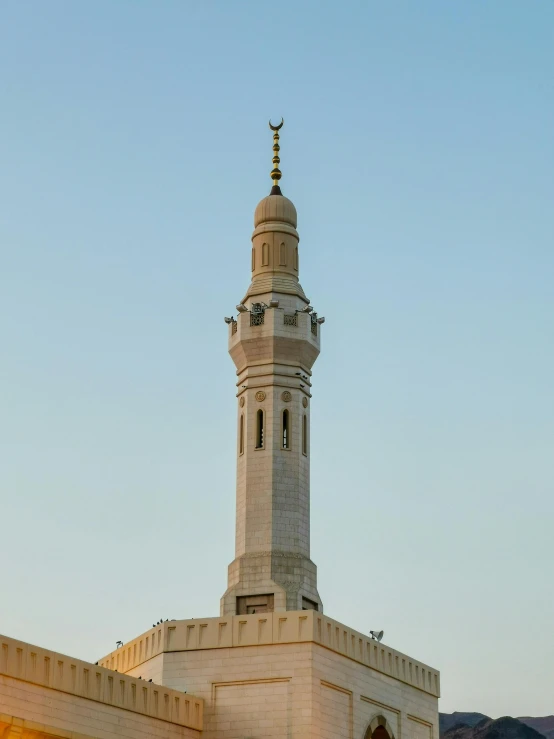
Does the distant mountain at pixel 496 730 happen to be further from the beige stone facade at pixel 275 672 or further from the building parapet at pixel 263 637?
the beige stone facade at pixel 275 672

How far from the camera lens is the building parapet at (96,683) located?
89.7ft

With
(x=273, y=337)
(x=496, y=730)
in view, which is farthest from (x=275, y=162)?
(x=496, y=730)

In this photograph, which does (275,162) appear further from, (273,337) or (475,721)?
(475,721)

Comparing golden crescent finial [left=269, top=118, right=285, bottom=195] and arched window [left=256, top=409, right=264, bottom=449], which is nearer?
arched window [left=256, top=409, right=264, bottom=449]

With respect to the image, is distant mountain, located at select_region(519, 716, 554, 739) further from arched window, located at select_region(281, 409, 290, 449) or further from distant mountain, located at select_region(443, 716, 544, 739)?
arched window, located at select_region(281, 409, 290, 449)

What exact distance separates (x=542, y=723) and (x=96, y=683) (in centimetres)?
6850

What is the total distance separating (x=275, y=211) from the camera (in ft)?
136

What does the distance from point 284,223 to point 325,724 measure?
54.0 feet

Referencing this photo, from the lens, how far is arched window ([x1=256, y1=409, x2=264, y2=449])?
1508 inches

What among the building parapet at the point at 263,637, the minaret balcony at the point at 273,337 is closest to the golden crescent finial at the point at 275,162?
the minaret balcony at the point at 273,337

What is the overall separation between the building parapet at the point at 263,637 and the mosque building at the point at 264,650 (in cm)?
4

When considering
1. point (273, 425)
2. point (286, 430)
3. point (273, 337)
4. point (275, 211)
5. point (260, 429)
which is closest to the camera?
point (273, 425)

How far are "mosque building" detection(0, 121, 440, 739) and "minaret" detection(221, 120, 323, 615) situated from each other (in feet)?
0.14

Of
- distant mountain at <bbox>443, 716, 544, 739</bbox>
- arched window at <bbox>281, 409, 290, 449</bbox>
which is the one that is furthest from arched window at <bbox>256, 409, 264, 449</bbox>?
distant mountain at <bbox>443, 716, 544, 739</bbox>
